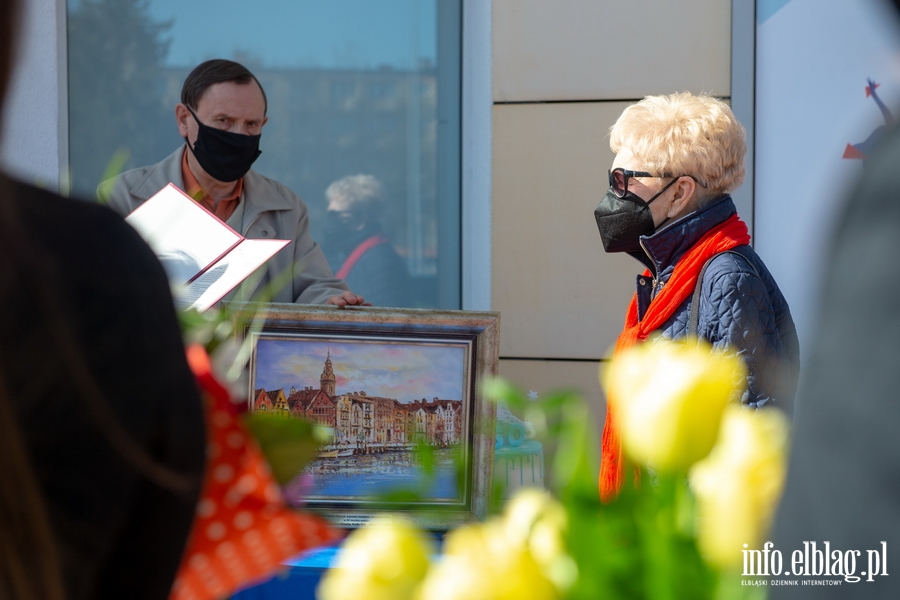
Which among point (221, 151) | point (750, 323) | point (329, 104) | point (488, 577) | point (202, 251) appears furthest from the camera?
point (329, 104)

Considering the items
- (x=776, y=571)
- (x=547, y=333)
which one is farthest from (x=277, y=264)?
(x=776, y=571)

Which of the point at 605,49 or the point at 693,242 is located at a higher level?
the point at 605,49

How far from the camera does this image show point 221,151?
10.1ft

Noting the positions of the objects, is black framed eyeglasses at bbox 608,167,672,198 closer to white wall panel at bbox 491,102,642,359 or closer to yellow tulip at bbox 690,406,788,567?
white wall panel at bbox 491,102,642,359

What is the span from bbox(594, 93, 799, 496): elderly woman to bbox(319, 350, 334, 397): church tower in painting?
2.48 ft

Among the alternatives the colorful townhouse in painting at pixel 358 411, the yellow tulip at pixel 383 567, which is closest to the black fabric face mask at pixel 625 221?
the colorful townhouse in painting at pixel 358 411

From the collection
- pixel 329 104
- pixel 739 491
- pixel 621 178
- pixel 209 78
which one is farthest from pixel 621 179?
pixel 329 104

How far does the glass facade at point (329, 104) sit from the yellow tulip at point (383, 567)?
4.03 metres

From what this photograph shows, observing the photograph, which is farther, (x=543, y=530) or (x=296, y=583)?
(x=296, y=583)

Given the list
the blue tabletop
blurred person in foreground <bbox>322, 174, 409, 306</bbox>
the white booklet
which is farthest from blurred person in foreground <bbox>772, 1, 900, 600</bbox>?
blurred person in foreground <bbox>322, 174, 409, 306</bbox>

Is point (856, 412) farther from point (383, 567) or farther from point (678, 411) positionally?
point (383, 567)

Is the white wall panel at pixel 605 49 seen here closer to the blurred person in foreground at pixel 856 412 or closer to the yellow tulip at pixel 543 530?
the yellow tulip at pixel 543 530

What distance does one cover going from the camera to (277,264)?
2971 millimetres

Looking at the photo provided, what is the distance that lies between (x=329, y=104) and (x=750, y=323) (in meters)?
3.03
